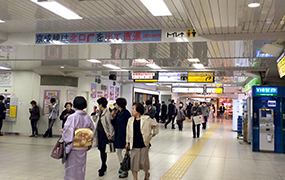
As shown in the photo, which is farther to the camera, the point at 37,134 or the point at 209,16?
the point at 37,134

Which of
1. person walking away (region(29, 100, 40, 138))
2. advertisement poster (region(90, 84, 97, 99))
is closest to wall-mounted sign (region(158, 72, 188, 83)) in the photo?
advertisement poster (region(90, 84, 97, 99))

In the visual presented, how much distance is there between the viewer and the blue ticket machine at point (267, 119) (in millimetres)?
8320

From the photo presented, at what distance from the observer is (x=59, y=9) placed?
4.66 m

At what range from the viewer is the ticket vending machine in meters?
8.29

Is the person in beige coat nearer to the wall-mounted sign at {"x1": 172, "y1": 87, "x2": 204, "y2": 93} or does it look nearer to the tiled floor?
the tiled floor

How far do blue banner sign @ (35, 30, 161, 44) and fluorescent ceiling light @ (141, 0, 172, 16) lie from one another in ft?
3.60

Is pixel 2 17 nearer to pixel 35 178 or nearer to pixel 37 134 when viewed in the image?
pixel 35 178

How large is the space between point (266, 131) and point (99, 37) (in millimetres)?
5881

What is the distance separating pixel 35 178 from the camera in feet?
15.9

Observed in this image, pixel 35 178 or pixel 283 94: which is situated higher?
pixel 283 94

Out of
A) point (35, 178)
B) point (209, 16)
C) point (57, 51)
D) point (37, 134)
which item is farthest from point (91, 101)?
point (209, 16)

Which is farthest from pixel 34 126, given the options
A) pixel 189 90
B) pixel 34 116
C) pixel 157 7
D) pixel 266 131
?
pixel 189 90

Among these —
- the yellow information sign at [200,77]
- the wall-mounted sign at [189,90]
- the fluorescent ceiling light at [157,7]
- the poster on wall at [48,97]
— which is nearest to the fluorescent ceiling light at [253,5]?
the fluorescent ceiling light at [157,7]

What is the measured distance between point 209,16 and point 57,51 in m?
4.54
